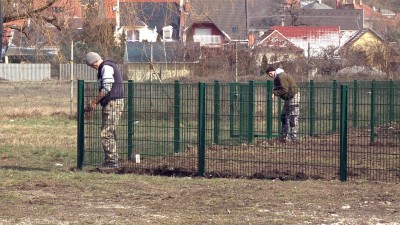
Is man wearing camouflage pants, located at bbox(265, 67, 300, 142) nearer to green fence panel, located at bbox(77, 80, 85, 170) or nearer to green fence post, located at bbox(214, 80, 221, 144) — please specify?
green fence post, located at bbox(214, 80, 221, 144)

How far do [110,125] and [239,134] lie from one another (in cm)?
200

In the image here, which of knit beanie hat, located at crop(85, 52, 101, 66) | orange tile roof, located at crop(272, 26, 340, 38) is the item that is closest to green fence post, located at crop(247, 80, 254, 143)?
knit beanie hat, located at crop(85, 52, 101, 66)

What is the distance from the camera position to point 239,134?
12.9 metres

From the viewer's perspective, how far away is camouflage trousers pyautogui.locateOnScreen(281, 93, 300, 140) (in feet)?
40.3

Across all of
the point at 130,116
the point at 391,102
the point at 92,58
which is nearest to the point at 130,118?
the point at 130,116

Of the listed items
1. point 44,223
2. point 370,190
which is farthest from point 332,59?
point 44,223

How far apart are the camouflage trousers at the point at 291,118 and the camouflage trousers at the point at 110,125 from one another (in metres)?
2.51

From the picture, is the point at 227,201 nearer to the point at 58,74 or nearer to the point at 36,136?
the point at 36,136

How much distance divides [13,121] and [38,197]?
14.4 meters

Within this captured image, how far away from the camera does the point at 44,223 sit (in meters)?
7.92

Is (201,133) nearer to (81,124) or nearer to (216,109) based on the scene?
(216,109)

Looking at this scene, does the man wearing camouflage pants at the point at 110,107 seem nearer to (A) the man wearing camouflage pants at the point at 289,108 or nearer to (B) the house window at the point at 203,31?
(A) the man wearing camouflage pants at the point at 289,108

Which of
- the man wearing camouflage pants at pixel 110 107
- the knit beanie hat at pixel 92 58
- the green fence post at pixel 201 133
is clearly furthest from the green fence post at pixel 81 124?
the green fence post at pixel 201 133

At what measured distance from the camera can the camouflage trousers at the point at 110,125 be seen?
12.4 metres
